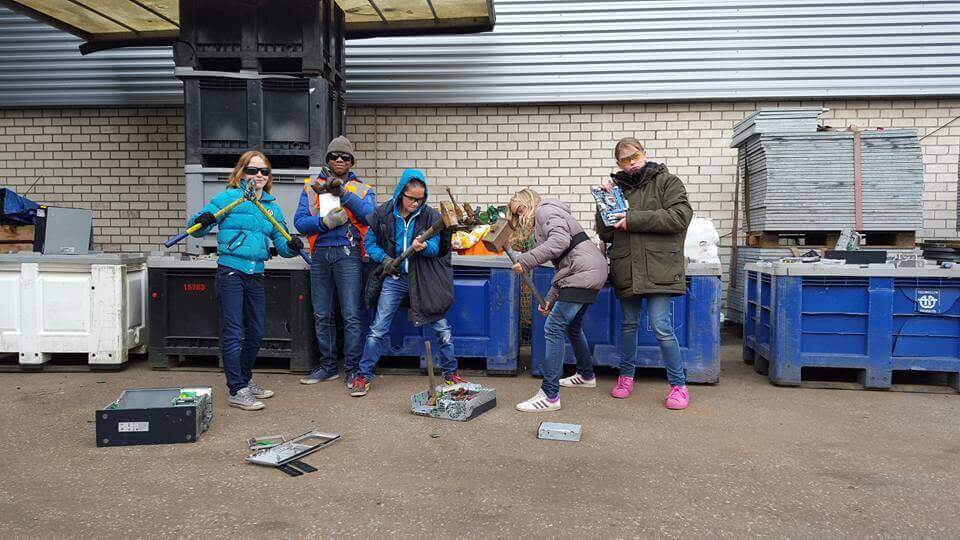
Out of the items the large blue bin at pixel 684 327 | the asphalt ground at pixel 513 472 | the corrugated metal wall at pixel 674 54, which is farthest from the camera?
the corrugated metal wall at pixel 674 54

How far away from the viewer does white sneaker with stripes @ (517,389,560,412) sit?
195 inches

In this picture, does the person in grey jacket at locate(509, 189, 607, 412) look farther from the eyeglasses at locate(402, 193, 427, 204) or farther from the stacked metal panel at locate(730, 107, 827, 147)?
the stacked metal panel at locate(730, 107, 827, 147)

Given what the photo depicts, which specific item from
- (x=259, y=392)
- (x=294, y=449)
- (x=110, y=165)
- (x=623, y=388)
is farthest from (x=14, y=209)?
(x=623, y=388)

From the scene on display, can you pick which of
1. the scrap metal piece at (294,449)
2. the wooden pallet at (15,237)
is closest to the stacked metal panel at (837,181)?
the scrap metal piece at (294,449)

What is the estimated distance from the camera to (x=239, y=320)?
4930 mm

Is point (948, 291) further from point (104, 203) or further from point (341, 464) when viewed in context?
point (104, 203)

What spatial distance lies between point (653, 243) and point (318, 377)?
3.10 m

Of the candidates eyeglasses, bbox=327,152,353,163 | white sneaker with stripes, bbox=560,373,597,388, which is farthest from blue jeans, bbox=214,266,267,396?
white sneaker with stripes, bbox=560,373,597,388

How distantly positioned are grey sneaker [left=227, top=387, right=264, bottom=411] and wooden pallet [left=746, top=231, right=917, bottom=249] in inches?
219

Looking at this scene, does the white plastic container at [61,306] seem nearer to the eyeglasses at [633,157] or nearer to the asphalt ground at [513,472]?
the asphalt ground at [513,472]

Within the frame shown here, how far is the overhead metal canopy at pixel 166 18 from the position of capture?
7348 mm

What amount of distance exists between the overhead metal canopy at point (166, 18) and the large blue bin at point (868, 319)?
14.9 feet

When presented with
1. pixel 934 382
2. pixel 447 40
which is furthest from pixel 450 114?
pixel 934 382

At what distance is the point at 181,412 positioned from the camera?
13.7 ft
